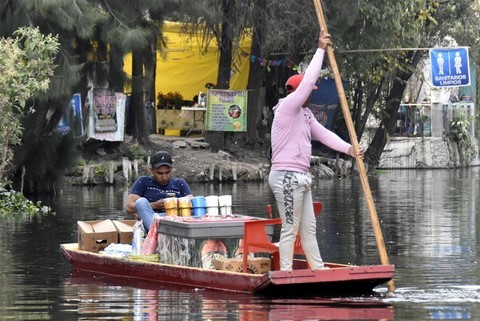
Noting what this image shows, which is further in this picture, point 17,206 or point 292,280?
point 17,206

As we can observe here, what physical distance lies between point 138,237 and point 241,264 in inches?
78.4

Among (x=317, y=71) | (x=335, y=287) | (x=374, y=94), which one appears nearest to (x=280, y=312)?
(x=335, y=287)

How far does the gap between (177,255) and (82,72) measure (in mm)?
14314

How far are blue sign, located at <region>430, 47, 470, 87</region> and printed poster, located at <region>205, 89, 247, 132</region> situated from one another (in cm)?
567

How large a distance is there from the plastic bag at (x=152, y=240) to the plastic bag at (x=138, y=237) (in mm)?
199

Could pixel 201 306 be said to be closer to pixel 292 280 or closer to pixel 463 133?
pixel 292 280

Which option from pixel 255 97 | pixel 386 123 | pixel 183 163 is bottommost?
pixel 183 163

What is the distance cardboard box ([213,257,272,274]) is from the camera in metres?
13.2

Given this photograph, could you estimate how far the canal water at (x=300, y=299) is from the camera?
460 inches

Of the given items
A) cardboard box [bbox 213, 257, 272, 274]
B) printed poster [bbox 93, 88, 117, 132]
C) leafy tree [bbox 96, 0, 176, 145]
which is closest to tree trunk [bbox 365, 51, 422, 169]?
printed poster [bbox 93, 88, 117, 132]

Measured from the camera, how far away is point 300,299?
40.9ft

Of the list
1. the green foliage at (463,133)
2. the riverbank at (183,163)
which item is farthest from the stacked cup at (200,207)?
the green foliage at (463,133)

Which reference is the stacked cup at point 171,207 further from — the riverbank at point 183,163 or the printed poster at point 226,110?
the printed poster at point 226,110

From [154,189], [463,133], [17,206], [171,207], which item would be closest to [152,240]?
[171,207]
